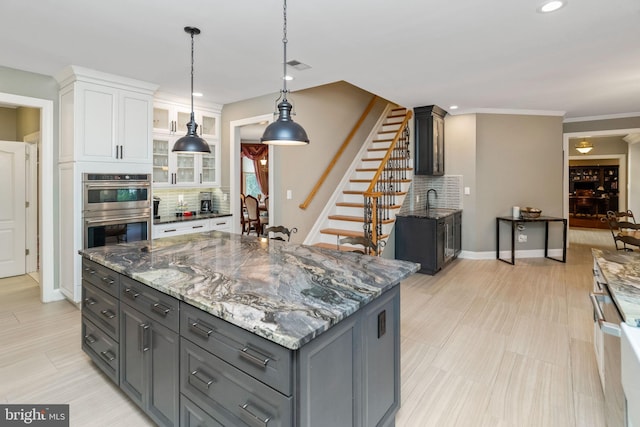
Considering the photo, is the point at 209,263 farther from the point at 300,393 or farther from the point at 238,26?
the point at 238,26

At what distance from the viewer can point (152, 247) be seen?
270 centimetres

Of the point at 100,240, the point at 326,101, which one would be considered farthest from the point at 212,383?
the point at 326,101

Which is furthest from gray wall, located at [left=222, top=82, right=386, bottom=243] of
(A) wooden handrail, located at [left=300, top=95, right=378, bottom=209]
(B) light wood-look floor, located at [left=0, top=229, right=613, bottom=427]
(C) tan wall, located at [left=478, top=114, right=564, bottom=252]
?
(C) tan wall, located at [left=478, top=114, right=564, bottom=252]

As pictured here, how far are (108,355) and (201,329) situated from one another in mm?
1238

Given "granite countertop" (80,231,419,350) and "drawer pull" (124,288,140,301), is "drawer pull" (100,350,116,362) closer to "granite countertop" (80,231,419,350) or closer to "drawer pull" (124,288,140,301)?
"drawer pull" (124,288,140,301)

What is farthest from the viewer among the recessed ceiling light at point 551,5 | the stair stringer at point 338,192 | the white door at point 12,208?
the stair stringer at point 338,192

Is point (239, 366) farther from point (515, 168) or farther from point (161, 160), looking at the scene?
point (515, 168)

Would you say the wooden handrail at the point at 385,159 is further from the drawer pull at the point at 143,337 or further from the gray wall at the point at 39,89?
the gray wall at the point at 39,89

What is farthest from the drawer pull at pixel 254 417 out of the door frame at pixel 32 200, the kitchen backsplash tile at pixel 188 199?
the door frame at pixel 32 200

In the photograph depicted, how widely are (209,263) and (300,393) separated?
121cm

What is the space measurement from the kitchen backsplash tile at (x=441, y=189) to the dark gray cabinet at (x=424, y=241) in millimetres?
924

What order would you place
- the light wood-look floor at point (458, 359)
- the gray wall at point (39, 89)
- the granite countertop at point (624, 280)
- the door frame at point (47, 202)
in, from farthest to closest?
the door frame at point (47, 202) < the gray wall at point (39, 89) < the light wood-look floor at point (458, 359) < the granite countertop at point (624, 280)

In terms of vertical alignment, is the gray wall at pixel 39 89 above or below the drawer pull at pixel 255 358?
above

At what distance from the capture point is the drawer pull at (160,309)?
5.79 ft
